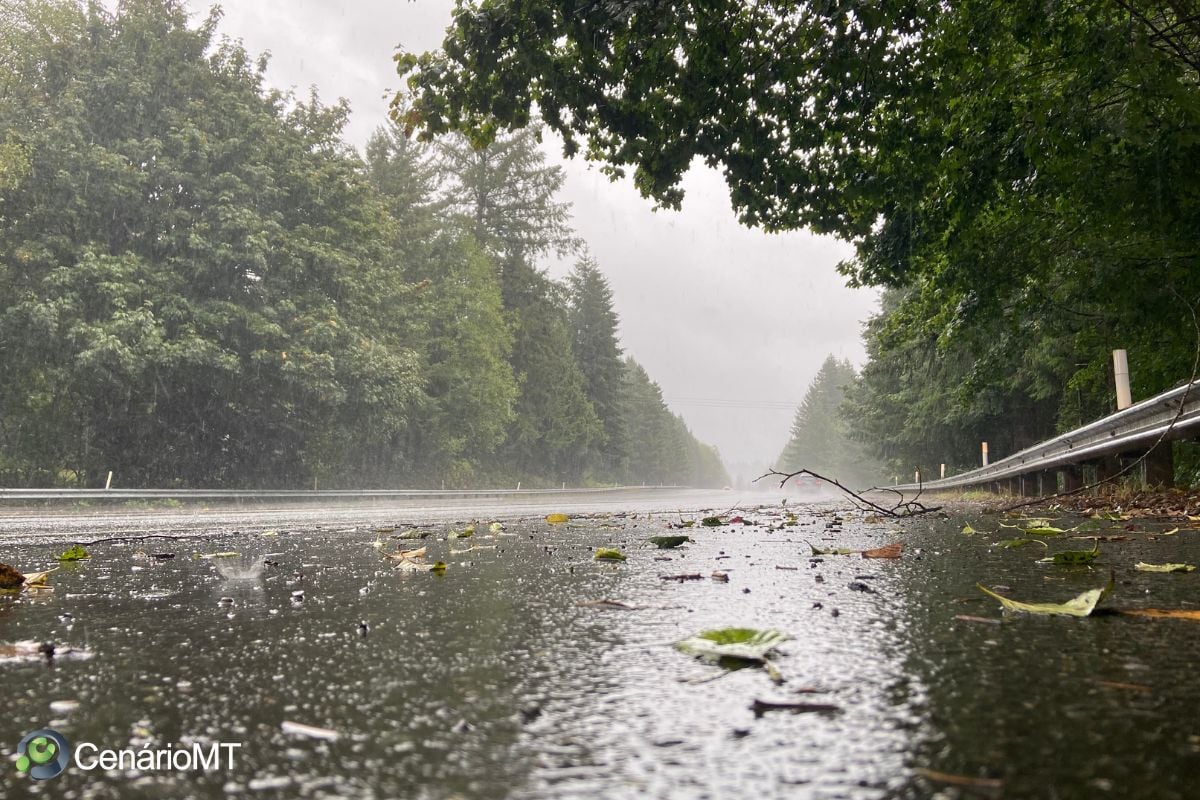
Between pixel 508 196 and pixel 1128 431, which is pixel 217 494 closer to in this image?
pixel 1128 431

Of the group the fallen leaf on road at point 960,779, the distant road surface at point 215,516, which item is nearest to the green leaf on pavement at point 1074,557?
the fallen leaf on road at point 960,779

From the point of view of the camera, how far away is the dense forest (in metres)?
6.55

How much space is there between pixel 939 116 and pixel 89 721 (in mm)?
8049

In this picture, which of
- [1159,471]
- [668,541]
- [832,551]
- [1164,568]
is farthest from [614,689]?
[1159,471]

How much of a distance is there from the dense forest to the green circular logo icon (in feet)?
21.7

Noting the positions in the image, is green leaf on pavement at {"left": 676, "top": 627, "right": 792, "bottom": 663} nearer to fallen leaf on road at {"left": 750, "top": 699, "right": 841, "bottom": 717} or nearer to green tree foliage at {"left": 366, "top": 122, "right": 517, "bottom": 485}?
fallen leaf on road at {"left": 750, "top": 699, "right": 841, "bottom": 717}

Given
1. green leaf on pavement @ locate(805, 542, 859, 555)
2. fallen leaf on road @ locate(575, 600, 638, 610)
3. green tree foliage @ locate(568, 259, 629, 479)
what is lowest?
fallen leaf on road @ locate(575, 600, 638, 610)

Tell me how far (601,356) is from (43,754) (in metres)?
64.8

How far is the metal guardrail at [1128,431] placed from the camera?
559 cm

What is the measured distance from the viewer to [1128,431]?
23.0ft

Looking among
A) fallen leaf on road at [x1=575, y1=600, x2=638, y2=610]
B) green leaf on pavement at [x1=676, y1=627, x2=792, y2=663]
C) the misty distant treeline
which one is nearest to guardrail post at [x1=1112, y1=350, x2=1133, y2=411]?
fallen leaf on road at [x1=575, y1=600, x2=638, y2=610]

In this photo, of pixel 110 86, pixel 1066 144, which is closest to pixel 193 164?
pixel 110 86

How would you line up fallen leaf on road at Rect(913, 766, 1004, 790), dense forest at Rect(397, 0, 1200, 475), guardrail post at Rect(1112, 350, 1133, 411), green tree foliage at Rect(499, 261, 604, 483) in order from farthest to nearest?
green tree foliage at Rect(499, 261, 604, 483), guardrail post at Rect(1112, 350, 1133, 411), dense forest at Rect(397, 0, 1200, 475), fallen leaf on road at Rect(913, 766, 1004, 790)

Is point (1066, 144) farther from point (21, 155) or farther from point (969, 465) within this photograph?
point (969, 465)
